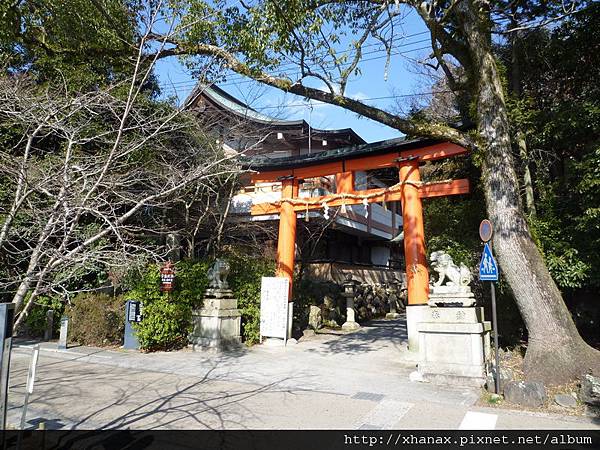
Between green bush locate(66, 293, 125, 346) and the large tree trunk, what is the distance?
9.91 metres

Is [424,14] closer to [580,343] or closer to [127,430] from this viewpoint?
[580,343]

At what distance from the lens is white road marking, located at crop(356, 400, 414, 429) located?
5441 mm

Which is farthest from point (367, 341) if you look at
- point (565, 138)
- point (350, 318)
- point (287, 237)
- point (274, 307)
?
point (565, 138)

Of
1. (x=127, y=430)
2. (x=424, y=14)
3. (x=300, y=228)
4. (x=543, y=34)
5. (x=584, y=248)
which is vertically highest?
(x=543, y=34)

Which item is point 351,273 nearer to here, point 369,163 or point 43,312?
point 369,163

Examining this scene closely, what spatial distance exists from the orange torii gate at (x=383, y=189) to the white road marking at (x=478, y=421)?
484cm

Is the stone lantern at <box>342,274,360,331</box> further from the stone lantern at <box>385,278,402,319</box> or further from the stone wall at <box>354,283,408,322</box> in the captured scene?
the stone lantern at <box>385,278,402,319</box>

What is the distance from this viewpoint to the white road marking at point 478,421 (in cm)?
534

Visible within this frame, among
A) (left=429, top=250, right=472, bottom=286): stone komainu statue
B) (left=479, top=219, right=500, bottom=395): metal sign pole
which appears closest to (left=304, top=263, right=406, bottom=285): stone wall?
(left=429, top=250, right=472, bottom=286): stone komainu statue

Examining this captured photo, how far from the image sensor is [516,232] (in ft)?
24.7

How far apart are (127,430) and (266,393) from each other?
2477 mm

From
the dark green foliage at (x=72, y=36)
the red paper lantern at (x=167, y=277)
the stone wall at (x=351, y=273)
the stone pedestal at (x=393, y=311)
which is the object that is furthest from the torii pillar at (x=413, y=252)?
the stone pedestal at (x=393, y=311)

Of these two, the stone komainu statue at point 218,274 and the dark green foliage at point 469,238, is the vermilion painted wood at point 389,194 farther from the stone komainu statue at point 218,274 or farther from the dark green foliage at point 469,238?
the stone komainu statue at point 218,274

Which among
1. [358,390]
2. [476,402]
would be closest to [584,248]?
[476,402]
